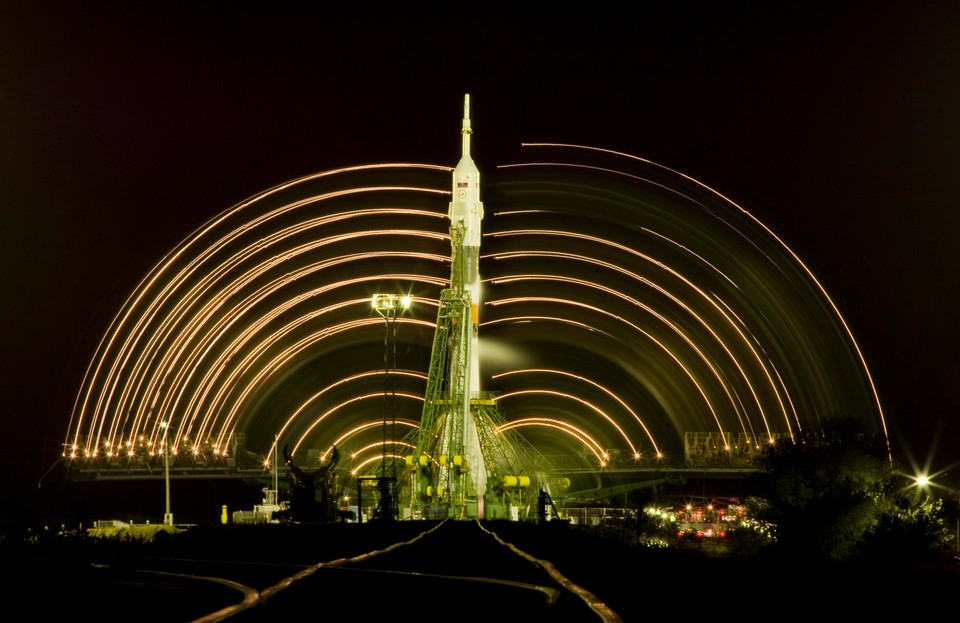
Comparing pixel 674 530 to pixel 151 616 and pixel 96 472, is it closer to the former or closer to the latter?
pixel 151 616

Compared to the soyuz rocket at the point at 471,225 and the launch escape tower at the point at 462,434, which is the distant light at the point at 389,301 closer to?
the launch escape tower at the point at 462,434

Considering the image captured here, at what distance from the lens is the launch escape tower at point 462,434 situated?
84938 mm

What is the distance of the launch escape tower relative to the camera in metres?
84.9

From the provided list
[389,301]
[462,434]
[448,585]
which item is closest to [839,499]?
[389,301]

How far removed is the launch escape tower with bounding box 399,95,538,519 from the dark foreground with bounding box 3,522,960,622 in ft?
200

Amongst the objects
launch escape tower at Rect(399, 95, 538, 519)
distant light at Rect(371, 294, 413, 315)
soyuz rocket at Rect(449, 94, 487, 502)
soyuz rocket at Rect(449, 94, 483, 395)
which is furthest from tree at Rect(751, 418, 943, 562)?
soyuz rocket at Rect(449, 94, 483, 395)

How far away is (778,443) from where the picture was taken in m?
62.4

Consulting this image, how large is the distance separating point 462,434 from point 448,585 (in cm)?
7339

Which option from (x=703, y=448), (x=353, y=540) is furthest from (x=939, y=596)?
(x=703, y=448)

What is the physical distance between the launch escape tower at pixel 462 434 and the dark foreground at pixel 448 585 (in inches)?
2400

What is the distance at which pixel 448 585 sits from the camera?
14.5 metres

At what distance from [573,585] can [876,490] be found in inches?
1863

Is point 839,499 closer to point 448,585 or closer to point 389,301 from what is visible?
point 389,301

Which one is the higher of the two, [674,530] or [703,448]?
[703,448]
